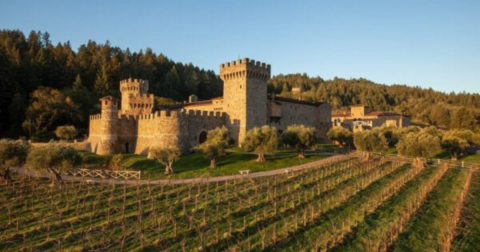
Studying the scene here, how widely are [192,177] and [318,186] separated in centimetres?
990

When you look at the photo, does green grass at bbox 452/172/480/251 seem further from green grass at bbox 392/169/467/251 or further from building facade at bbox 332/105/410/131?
building facade at bbox 332/105/410/131

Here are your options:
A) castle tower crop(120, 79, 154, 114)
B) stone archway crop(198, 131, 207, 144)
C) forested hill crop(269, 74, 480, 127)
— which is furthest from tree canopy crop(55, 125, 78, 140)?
forested hill crop(269, 74, 480, 127)

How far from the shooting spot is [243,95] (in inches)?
1622

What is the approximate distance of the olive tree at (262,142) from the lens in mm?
31422

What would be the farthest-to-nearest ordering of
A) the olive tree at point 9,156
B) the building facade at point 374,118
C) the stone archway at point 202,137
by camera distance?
the building facade at point 374,118 < the stone archway at point 202,137 < the olive tree at point 9,156

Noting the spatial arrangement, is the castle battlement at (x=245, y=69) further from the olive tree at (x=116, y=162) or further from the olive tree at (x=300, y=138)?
the olive tree at (x=116, y=162)

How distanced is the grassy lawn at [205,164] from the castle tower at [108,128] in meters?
2.56

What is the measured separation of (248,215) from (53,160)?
16.1 metres

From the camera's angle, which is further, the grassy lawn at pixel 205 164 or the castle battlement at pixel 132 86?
the castle battlement at pixel 132 86

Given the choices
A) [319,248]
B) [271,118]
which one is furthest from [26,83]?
[319,248]

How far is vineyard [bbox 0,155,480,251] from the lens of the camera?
567 inches

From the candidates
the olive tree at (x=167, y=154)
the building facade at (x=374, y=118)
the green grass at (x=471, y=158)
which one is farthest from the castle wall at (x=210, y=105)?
the building facade at (x=374, y=118)

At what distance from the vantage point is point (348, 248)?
46.9 ft

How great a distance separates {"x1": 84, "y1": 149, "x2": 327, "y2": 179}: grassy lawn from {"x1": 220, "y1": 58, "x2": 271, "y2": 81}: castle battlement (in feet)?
34.4
